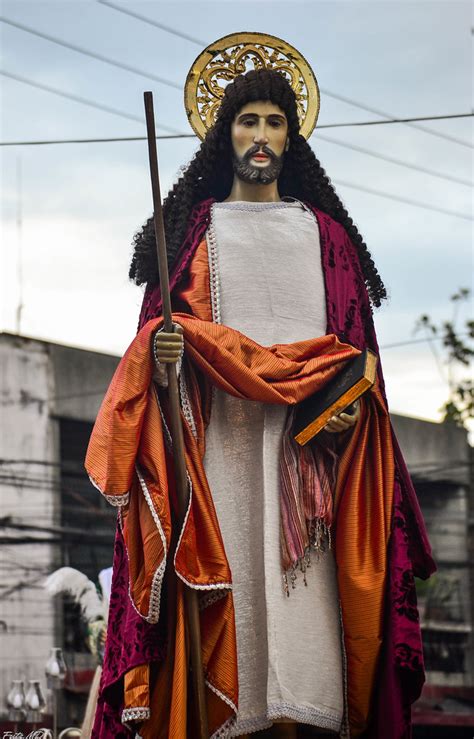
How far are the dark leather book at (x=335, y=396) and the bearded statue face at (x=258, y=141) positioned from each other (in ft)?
2.85

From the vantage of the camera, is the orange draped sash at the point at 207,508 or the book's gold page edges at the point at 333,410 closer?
the orange draped sash at the point at 207,508

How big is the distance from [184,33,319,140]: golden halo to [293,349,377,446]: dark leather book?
1.17 m

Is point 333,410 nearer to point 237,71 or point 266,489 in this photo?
point 266,489

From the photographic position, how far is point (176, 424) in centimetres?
512

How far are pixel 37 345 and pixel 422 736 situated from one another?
21.4ft

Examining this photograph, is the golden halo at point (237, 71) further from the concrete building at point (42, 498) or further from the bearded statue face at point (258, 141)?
the concrete building at point (42, 498)

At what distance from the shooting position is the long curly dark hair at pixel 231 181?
575 centimetres

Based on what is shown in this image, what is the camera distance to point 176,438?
5.14 metres

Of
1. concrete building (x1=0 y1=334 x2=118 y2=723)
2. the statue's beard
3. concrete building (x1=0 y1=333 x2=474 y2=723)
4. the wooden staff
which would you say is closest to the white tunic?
the statue's beard

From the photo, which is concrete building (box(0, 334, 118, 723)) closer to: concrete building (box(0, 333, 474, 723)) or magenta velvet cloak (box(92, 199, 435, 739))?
concrete building (box(0, 333, 474, 723))

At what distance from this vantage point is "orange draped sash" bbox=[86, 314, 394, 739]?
5.04m

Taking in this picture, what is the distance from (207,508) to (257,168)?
1.38m

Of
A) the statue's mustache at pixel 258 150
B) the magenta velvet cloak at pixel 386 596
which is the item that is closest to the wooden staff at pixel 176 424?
the magenta velvet cloak at pixel 386 596

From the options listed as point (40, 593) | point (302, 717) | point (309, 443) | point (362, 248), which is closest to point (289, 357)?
point (309, 443)
